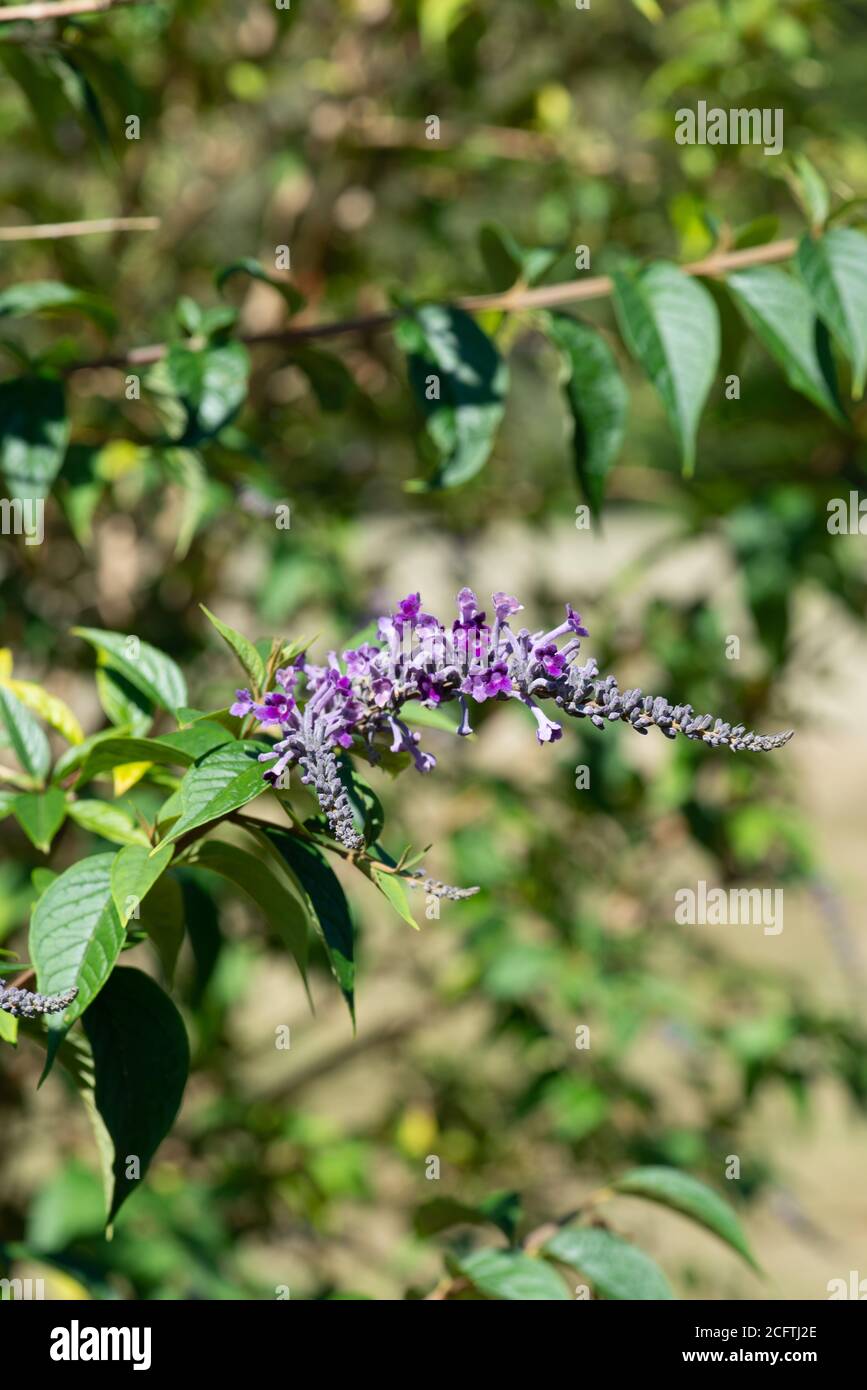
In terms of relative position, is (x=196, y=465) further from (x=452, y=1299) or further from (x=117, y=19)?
(x=117, y=19)

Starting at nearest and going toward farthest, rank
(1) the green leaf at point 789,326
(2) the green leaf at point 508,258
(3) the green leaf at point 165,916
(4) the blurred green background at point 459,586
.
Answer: (3) the green leaf at point 165,916 < (1) the green leaf at point 789,326 < (2) the green leaf at point 508,258 < (4) the blurred green background at point 459,586

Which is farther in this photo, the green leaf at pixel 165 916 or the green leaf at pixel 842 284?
the green leaf at pixel 842 284

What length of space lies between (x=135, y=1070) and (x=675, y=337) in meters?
0.65

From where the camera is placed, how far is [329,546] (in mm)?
2184

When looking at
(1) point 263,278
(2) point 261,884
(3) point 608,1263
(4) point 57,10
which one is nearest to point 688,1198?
(3) point 608,1263

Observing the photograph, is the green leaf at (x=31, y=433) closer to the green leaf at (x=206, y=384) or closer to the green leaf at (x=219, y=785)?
the green leaf at (x=206, y=384)

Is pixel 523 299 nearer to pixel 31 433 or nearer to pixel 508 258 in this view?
pixel 508 258

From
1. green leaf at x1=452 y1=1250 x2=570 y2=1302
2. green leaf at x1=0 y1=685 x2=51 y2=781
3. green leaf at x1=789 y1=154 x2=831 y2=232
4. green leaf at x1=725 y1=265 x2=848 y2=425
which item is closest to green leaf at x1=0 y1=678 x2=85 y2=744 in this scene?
green leaf at x1=0 y1=685 x2=51 y2=781

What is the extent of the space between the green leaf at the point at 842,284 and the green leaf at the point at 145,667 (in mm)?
532

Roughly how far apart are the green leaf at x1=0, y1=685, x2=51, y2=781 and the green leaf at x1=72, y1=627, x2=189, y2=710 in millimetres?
67

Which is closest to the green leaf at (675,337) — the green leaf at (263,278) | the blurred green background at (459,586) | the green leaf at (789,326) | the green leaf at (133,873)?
the green leaf at (789,326)

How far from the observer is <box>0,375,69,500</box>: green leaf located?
1048mm

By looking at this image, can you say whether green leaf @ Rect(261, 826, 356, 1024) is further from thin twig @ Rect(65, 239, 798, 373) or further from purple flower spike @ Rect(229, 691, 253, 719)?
thin twig @ Rect(65, 239, 798, 373)

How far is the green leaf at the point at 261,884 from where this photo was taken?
2.49 feet
